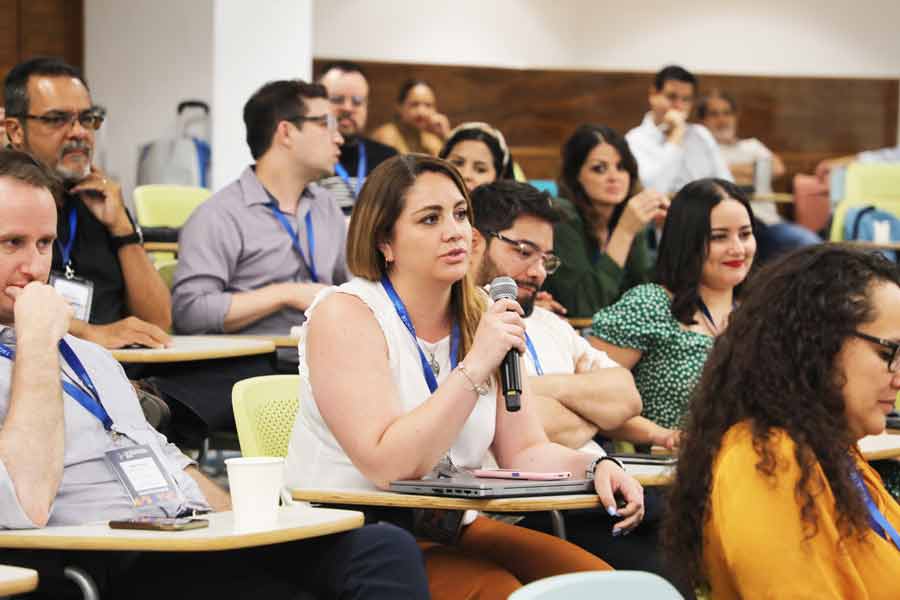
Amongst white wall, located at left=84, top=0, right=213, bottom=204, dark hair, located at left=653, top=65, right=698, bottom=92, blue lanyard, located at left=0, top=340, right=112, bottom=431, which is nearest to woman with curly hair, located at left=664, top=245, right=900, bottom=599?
blue lanyard, located at left=0, top=340, right=112, bottom=431

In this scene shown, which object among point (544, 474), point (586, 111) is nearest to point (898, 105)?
point (586, 111)

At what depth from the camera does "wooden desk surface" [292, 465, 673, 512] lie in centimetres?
240

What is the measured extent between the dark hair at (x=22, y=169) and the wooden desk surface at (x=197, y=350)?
39.4 inches

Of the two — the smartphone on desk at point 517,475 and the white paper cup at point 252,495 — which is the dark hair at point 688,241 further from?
the white paper cup at point 252,495

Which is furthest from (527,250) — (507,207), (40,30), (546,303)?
(40,30)

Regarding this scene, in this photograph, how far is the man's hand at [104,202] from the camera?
13.2 ft

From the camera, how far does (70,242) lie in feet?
13.0

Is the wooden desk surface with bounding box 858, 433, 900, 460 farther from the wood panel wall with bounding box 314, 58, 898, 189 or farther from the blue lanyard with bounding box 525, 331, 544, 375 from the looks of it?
the wood panel wall with bounding box 314, 58, 898, 189

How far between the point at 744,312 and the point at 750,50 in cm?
888

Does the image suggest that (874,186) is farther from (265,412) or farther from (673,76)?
(265,412)

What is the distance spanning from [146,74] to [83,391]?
21.1ft

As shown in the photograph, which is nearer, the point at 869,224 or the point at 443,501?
the point at 443,501

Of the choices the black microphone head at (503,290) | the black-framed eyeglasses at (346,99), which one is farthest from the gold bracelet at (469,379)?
the black-framed eyeglasses at (346,99)

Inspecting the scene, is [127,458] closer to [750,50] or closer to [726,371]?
[726,371]
